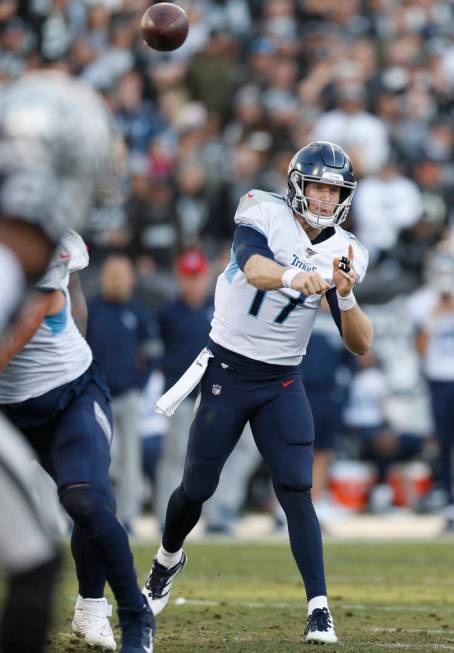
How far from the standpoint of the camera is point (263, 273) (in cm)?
528

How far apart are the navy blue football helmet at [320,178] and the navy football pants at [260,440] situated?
666 millimetres

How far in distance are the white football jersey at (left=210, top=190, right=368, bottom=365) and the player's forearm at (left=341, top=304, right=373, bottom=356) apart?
0.18 metres

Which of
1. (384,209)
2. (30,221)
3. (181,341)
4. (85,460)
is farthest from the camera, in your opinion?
(384,209)

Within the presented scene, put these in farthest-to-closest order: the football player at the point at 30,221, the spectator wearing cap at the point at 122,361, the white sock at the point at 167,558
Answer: the spectator wearing cap at the point at 122,361
the white sock at the point at 167,558
the football player at the point at 30,221

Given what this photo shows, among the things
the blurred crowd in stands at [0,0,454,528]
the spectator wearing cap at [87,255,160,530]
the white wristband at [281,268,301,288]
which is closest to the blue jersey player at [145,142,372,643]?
the white wristband at [281,268,301,288]

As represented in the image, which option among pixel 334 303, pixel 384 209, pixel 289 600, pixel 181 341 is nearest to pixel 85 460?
pixel 334 303

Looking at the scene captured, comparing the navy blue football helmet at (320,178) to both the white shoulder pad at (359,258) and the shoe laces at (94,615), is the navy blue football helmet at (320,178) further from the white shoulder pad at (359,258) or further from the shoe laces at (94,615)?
the shoe laces at (94,615)

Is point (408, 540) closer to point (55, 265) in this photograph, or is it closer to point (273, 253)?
point (273, 253)

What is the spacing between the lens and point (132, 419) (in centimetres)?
972

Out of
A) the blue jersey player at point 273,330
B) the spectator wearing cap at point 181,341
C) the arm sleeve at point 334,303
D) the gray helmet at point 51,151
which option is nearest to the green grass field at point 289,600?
the blue jersey player at point 273,330

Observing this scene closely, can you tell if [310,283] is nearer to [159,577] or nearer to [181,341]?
[159,577]

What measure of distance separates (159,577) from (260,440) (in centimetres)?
82

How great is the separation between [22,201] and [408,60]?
13.0m

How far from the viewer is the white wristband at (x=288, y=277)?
5.15 meters
